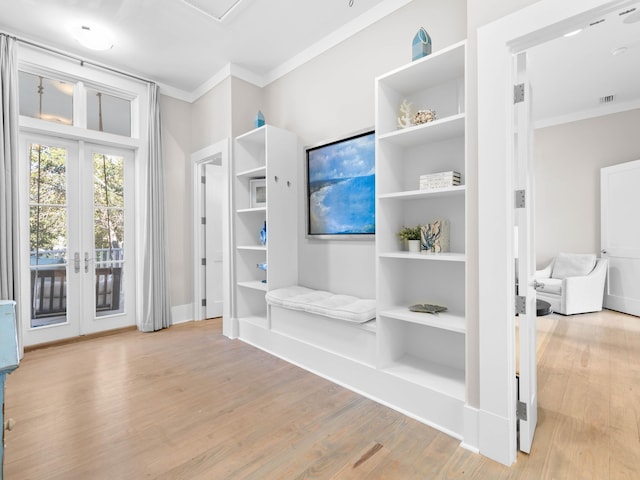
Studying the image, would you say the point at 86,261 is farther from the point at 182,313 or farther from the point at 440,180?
the point at 440,180

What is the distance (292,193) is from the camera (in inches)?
131

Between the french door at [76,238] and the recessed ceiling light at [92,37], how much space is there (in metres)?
1.05

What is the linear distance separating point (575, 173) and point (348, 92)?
4.46 metres

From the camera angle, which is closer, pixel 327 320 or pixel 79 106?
pixel 327 320

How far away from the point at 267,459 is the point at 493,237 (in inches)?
65.2

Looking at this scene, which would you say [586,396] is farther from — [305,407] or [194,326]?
[194,326]

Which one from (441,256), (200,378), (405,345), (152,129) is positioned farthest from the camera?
(152,129)

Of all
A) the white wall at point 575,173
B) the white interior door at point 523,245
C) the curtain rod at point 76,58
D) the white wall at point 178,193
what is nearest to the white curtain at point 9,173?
the curtain rod at point 76,58

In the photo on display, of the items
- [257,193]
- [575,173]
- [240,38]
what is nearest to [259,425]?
[257,193]

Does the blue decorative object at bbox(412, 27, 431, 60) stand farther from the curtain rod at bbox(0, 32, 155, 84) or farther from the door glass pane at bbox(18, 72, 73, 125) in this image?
the door glass pane at bbox(18, 72, 73, 125)

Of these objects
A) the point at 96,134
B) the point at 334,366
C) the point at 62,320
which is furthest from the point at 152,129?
the point at 334,366

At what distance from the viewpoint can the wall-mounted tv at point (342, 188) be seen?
2.72 m

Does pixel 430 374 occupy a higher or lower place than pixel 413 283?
lower

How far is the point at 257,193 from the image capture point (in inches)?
149
